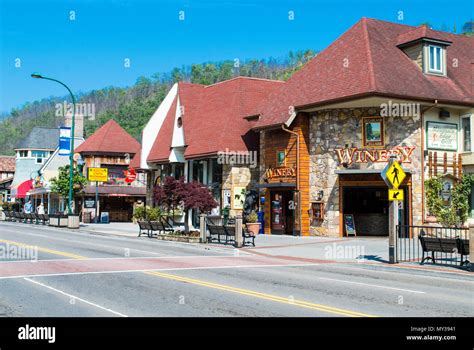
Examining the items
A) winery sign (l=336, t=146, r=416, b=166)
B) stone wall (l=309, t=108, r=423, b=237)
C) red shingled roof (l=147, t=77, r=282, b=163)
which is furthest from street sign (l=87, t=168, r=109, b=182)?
winery sign (l=336, t=146, r=416, b=166)

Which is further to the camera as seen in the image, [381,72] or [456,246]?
[381,72]

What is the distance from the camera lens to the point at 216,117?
3822 cm

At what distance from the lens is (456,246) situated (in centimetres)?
1593

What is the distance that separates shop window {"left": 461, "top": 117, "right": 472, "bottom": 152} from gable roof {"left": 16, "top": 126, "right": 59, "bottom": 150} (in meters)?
67.4

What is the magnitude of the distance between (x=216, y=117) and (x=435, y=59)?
15544mm

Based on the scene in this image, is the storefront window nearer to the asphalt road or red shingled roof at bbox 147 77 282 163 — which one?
red shingled roof at bbox 147 77 282 163

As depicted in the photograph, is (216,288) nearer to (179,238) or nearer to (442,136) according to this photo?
(179,238)

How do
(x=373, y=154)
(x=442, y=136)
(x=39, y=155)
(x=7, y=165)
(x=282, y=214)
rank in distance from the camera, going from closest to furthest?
1. (x=373, y=154)
2. (x=442, y=136)
3. (x=282, y=214)
4. (x=39, y=155)
5. (x=7, y=165)

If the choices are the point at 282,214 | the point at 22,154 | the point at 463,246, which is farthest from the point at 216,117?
the point at 22,154

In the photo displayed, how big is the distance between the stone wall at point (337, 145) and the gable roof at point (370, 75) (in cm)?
147

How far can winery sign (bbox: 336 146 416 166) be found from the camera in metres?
27.5
